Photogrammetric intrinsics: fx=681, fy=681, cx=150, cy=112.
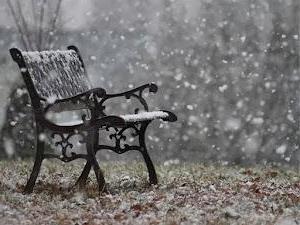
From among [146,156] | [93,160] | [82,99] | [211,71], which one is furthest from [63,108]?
[211,71]

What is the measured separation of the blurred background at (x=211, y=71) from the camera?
1844 cm

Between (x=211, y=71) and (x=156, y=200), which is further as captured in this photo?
(x=211, y=71)

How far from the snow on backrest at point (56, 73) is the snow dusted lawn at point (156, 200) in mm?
933

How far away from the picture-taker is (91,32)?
61.5ft

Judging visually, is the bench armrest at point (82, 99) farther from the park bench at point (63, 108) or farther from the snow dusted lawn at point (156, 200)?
the snow dusted lawn at point (156, 200)

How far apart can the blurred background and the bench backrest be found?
11125mm

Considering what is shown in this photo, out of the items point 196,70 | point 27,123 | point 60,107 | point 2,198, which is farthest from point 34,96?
point 196,70

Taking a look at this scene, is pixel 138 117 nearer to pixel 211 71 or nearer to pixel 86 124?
pixel 86 124

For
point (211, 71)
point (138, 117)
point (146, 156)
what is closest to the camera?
point (138, 117)

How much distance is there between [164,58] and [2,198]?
13.4 metres

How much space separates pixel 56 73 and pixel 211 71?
12.3 meters

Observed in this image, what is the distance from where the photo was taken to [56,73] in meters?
6.62

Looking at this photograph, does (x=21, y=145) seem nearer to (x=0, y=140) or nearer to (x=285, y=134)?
(x=0, y=140)

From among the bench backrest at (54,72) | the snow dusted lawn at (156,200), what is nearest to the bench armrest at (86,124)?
the bench backrest at (54,72)
